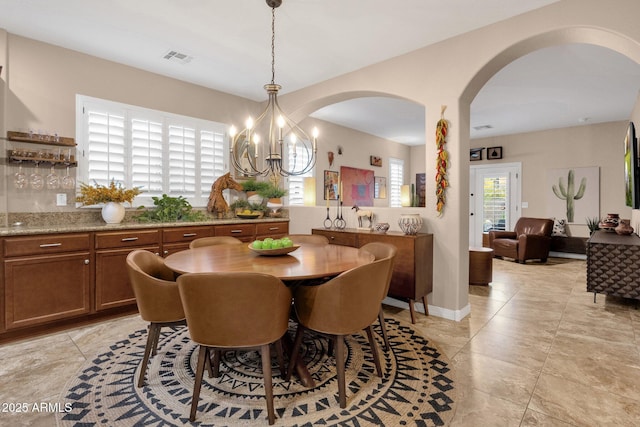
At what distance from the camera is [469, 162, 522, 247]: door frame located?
7.63 metres

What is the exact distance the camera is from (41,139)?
324 cm

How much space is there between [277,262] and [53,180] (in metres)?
2.77

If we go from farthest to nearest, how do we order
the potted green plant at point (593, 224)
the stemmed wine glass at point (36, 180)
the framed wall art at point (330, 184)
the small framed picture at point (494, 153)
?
the small framed picture at point (494, 153)
the framed wall art at point (330, 184)
the potted green plant at point (593, 224)
the stemmed wine glass at point (36, 180)

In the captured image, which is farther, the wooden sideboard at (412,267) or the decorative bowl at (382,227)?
the decorative bowl at (382,227)

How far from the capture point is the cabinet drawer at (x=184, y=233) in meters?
3.66

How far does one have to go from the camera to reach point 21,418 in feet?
5.90

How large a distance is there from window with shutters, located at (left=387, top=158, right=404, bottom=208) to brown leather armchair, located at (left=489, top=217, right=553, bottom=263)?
233 cm

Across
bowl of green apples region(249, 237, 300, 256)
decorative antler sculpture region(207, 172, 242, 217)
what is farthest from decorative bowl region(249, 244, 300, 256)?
decorative antler sculpture region(207, 172, 242, 217)

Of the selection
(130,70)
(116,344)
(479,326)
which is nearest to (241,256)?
(116,344)

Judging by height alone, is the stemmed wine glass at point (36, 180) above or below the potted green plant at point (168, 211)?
above

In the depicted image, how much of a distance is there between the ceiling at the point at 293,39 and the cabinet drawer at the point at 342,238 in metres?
1.99

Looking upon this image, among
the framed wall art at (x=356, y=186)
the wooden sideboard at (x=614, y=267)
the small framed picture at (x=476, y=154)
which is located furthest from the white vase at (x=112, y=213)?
the small framed picture at (x=476, y=154)

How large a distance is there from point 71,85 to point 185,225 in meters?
1.88

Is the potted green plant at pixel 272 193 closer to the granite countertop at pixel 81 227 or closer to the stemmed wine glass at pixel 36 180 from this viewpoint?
the granite countertop at pixel 81 227
